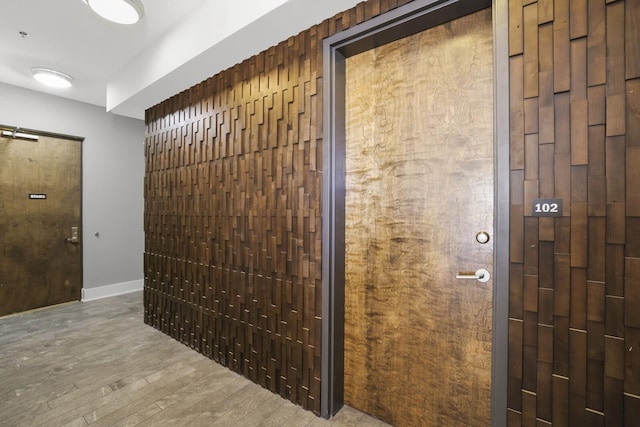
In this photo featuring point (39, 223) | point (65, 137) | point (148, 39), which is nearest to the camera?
point (148, 39)

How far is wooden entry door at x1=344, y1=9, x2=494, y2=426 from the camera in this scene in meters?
1.47

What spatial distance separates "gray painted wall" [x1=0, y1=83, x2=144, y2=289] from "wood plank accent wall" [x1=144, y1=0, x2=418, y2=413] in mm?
2018

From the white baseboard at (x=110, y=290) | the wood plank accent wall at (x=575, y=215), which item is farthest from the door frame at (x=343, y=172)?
the white baseboard at (x=110, y=290)

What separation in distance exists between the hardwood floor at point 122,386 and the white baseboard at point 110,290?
96cm

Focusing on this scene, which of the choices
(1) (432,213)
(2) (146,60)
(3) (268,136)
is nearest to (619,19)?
(1) (432,213)

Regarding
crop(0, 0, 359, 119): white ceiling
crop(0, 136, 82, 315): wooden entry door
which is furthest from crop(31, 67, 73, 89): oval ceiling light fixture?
crop(0, 136, 82, 315): wooden entry door

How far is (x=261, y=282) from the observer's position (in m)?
2.18

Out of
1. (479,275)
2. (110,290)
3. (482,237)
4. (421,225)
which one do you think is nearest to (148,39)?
(421,225)

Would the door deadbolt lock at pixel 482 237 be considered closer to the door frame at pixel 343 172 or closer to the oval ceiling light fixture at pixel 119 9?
the door frame at pixel 343 172

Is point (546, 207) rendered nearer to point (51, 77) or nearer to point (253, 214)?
point (253, 214)

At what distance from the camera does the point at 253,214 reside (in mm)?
2246

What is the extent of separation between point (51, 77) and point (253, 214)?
3.21 m

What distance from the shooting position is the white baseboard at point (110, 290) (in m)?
4.22

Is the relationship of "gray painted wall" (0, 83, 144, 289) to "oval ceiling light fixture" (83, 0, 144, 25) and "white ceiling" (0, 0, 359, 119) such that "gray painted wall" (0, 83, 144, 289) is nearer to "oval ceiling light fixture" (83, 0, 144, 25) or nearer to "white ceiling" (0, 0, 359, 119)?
"white ceiling" (0, 0, 359, 119)
